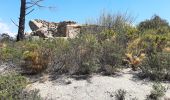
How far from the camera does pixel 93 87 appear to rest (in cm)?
1041

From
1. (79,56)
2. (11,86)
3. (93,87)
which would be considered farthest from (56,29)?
(11,86)

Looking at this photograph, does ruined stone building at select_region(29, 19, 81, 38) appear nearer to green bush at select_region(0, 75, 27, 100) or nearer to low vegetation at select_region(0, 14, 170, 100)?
low vegetation at select_region(0, 14, 170, 100)

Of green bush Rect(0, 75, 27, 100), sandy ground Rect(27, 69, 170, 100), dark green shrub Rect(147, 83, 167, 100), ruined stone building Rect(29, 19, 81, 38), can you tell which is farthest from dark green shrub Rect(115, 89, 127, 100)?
ruined stone building Rect(29, 19, 81, 38)

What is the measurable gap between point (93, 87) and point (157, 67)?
1.96 meters

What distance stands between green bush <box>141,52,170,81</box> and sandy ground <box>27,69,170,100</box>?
33cm

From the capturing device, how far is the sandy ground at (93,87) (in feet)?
32.9

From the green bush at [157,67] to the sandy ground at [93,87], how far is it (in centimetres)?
33

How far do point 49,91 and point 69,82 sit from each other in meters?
0.65

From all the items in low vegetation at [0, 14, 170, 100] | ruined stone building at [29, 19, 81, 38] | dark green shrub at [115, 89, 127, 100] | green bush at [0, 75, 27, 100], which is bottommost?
dark green shrub at [115, 89, 127, 100]

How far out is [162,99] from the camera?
32.6 feet

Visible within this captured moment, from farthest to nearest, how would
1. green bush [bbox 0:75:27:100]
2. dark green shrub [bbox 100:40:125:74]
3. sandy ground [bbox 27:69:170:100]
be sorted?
dark green shrub [bbox 100:40:125:74]
sandy ground [bbox 27:69:170:100]
green bush [bbox 0:75:27:100]

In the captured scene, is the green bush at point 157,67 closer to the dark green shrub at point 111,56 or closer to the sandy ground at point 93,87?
the sandy ground at point 93,87

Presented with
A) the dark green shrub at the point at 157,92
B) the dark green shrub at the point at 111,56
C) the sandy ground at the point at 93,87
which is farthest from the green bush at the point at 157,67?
the dark green shrub at the point at 157,92

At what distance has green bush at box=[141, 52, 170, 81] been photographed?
36.6 ft
